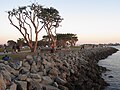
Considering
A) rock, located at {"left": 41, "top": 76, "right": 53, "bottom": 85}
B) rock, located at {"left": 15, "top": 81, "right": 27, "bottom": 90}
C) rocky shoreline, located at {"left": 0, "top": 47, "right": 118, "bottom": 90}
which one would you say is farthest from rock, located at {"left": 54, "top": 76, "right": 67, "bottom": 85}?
rock, located at {"left": 15, "top": 81, "right": 27, "bottom": 90}

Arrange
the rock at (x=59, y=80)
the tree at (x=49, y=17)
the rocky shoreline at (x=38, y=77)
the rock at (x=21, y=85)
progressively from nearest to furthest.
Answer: the rock at (x=21, y=85), the rocky shoreline at (x=38, y=77), the rock at (x=59, y=80), the tree at (x=49, y=17)

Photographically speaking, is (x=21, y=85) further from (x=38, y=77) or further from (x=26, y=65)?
(x=26, y=65)

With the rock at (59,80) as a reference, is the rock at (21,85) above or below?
above

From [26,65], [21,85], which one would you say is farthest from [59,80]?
[21,85]

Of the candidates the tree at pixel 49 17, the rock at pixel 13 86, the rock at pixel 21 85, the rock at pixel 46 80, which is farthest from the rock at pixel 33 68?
the tree at pixel 49 17

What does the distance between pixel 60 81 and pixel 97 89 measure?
453 cm

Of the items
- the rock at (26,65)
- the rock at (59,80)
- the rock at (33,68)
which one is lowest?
the rock at (59,80)

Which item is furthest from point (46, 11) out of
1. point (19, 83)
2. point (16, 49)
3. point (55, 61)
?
point (19, 83)

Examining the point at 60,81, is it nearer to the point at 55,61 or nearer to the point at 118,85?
the point at 55,61

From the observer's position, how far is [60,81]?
17312 millimetres

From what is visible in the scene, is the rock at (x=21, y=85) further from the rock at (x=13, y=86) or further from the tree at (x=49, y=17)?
the tree at (x=49, y=17)

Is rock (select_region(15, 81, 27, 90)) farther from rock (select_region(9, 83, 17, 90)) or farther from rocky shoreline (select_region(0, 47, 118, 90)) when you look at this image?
rock (select_region(9, 83, 17, 90))

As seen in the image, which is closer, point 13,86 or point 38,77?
point 13,86

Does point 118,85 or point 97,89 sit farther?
point 118,85
